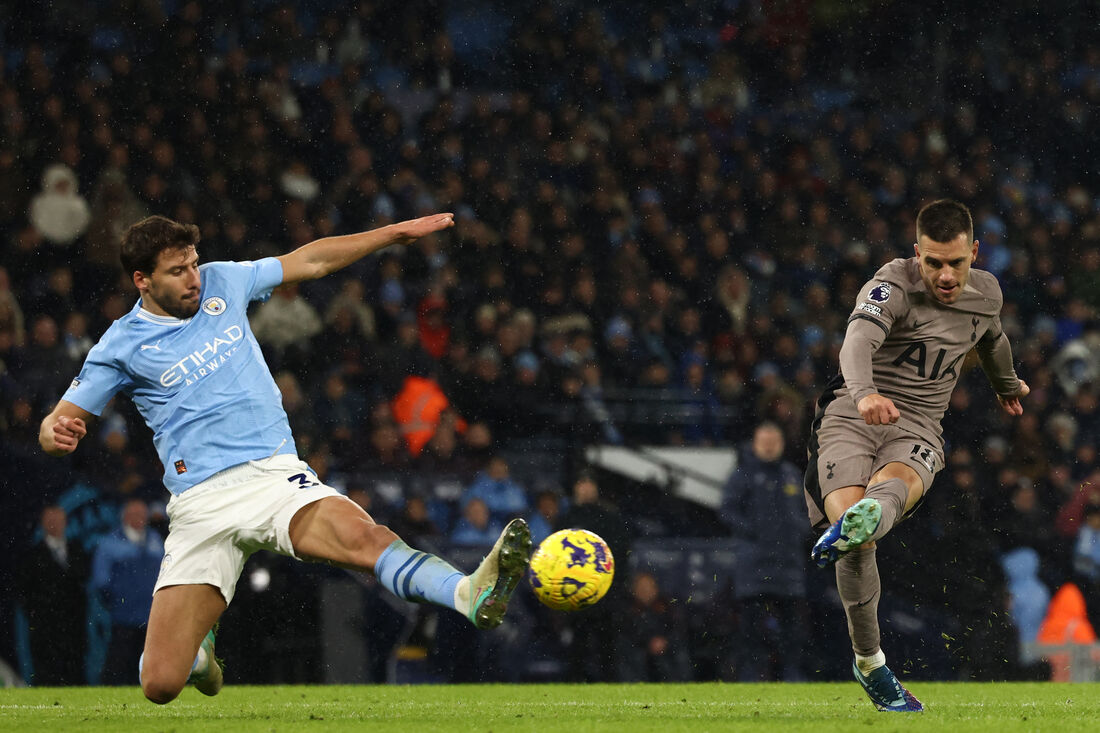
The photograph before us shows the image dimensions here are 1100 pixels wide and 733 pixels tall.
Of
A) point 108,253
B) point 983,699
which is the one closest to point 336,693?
point 983,699

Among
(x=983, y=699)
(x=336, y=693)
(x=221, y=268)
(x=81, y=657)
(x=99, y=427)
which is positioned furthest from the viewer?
(x=99, y=427)

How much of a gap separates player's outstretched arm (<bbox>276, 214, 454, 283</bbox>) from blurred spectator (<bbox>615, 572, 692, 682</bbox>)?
15.9 ft

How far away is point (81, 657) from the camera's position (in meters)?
9.45

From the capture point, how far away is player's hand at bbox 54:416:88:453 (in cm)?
530

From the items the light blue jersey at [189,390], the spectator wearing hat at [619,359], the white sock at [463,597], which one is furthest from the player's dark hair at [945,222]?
the spectator wearing hat at [619,359]

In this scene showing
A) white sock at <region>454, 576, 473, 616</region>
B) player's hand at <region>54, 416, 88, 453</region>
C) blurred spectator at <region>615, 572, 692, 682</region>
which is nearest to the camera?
white sock at <region>454, 576, 473, 616</region>

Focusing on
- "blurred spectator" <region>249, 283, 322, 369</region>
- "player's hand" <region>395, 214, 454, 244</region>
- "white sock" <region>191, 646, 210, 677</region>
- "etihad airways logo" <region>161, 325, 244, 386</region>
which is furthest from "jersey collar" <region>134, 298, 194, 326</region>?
"blurred spectator" <region>249, 283, 322, 369</region>

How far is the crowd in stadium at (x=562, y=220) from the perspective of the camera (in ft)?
34.9

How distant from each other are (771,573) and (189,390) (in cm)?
548

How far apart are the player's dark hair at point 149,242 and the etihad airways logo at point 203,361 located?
1.24 feet

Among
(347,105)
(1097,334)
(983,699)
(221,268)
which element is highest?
(347,105)

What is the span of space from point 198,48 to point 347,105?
151 centimetres

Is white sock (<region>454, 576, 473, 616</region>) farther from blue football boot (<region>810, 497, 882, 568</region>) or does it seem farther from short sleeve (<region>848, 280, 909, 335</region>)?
short sleeve (<region>848, 280, 909, 335</region>)

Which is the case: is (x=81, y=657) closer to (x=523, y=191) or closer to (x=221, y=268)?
(x=221, y=268)
